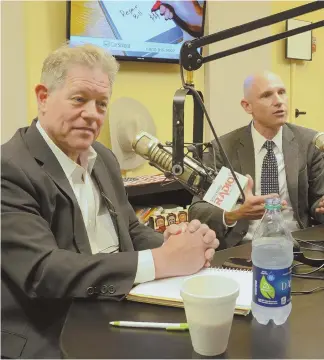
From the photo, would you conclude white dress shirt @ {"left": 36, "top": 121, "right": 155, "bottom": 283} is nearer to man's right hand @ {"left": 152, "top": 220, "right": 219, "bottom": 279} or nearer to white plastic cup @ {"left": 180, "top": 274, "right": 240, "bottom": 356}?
man's right hand @ {"left": 152, "top": 220, "right": 219, "bottom": 279}

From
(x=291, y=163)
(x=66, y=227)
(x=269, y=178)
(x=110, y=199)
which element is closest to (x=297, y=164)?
(x=291, y=163)

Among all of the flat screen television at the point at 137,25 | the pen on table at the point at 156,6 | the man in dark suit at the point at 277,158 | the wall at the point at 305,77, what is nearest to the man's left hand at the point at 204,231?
the man in dark suit at the point at 277,158

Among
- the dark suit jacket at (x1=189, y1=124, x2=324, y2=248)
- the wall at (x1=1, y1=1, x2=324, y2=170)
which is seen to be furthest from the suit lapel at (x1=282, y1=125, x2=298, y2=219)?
the wall at (x1=1, y1=1, x2=324, y2=170)

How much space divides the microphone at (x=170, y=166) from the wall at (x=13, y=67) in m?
1.09

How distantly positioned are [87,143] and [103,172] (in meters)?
0.15

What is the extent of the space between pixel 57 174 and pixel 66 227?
133 millimetres

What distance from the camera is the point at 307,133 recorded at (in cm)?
219

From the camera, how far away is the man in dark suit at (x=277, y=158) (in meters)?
2.07

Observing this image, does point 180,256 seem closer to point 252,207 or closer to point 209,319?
point 209,319

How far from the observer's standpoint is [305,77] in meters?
3.79

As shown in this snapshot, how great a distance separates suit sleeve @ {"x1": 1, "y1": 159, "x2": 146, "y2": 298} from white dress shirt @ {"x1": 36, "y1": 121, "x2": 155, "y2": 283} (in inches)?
7.6

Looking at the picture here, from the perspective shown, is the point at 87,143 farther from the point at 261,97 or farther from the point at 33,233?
the point at 261,97

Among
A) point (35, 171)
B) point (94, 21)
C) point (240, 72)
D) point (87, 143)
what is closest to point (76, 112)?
point (87, 143)

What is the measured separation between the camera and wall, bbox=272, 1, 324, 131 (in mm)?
3570
